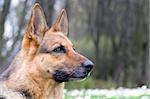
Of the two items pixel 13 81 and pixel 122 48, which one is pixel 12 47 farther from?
pixel 122 48

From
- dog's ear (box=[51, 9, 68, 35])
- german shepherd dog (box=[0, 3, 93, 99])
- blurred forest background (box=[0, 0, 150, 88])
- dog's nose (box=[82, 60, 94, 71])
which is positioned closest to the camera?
dog's nose (box=[82, 60, 94, 71])

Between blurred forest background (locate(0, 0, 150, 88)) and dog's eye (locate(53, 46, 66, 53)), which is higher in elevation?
dog's eye (locate(53, 46, 66, 53))

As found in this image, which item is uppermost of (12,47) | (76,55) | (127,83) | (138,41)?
(76,55)

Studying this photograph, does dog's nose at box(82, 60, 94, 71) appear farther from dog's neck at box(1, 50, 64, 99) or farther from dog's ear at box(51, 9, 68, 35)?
dog's ear at box(51, 9, 68, 35)

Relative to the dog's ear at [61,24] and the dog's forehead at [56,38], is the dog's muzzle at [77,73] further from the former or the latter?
the dog's ear at [61,24]

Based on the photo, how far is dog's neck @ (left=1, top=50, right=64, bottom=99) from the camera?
800 centimetres

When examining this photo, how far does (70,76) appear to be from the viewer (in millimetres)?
7910

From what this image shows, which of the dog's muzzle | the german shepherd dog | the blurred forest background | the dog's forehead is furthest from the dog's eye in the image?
the blurred forest background

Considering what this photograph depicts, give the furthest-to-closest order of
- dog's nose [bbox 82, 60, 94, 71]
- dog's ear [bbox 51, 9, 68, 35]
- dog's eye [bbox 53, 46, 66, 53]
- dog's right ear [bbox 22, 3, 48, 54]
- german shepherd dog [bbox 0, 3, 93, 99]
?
dog's ear [bbox 51, 9, 68, 35] < dog's right ear [bbox 22, 3, 48, 54] < dog's eye [bbox 53, 46, 66, 53] < german shepherd dog [bbox 0, 3, 93, 99] < dog's nose [bbox 82, 60, 94, 71]

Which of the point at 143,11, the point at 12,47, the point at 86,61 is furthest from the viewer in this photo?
the point at 143,11

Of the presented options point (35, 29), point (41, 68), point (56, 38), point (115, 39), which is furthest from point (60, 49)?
point (115, 39)

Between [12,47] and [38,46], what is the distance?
34.0 feet

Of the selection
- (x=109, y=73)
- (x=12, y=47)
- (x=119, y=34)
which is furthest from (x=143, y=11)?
(x=12, y=47)

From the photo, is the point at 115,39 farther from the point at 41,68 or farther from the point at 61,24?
the point at 41,68
